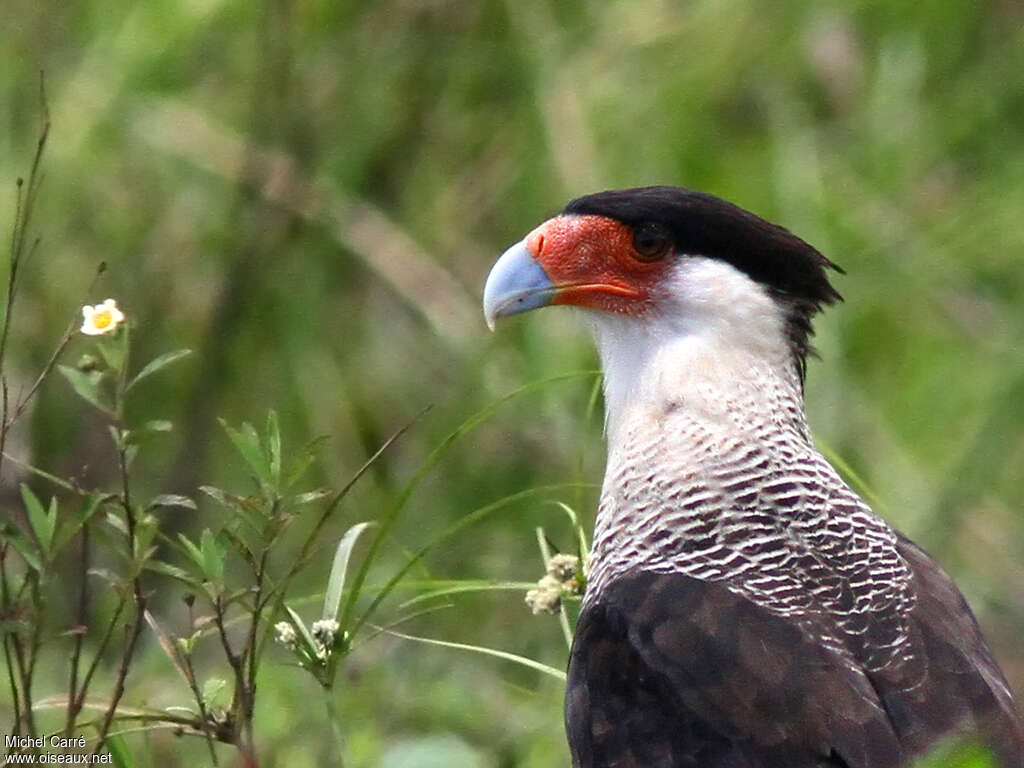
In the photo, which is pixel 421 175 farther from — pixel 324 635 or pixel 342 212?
pixel 324 635

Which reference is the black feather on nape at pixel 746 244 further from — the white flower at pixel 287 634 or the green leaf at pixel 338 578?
the white flower at pixel 287 634

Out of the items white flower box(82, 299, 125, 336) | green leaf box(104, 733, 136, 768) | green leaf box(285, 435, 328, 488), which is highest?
white flower box(82, 299, 125, 336)

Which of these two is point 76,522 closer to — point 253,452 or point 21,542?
point 21,542

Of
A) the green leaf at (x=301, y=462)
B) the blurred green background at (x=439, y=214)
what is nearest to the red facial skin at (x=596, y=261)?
the green leaf at (x=301, y=462)

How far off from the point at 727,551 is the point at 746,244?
1.77 feet

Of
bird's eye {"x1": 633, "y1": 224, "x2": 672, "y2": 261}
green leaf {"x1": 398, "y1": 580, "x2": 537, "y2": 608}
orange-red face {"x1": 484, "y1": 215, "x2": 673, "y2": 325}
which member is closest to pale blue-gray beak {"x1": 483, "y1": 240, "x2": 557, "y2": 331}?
orange-red face {"x1": 484, "y1": 215, "x2": 673, "y2": 325}

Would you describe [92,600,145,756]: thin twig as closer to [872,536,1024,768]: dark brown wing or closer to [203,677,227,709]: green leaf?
[203,677,227,709]: green leaf

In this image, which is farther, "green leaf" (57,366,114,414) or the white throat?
the white throat

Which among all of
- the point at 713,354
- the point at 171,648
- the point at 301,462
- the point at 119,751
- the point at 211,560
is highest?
the point at 713,354

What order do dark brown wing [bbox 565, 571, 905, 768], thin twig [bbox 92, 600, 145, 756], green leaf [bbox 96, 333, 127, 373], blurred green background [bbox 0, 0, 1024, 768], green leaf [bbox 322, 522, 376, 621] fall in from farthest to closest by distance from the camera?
blurred green background [bbox 0, 0, 1024, 768]
green leaf [bbox 322, 522, 376, 621]
dark brown wing [bbox 565, 571, 905, 768]
green leaf [bbox 96, 333, 127, 373]
thin twig [bbox 92, 600, 145, 756]

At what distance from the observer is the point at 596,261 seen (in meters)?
3.48

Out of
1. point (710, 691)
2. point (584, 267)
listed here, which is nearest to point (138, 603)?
point (710, 691)

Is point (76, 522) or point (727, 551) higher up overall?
point (76, 522)

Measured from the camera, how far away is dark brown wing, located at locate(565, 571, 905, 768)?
2.83 m
